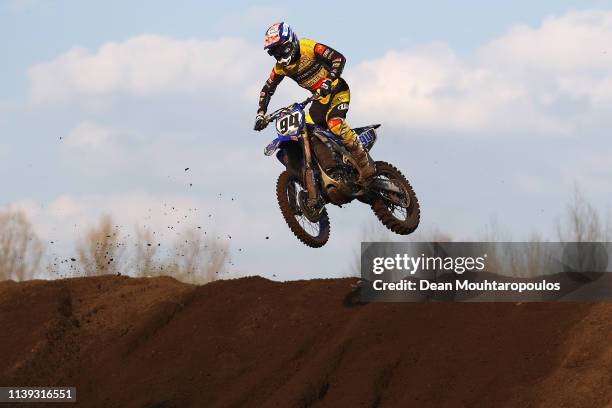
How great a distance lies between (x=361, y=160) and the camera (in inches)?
559

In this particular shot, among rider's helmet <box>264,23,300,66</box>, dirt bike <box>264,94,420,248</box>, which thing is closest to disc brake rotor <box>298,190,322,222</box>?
dirt bike <box>264,94,420,248</box>

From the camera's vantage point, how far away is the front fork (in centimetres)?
1353

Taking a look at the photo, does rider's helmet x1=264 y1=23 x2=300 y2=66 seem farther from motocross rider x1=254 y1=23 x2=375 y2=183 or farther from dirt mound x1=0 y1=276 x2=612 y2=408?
dirt mound x1=0 y1=276 x2=612 y2=408

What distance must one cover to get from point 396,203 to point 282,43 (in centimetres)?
330

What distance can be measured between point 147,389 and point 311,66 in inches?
250

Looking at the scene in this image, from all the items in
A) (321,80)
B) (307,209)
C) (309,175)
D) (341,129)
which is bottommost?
(307,209)

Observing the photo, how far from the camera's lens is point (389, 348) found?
50.0 ft

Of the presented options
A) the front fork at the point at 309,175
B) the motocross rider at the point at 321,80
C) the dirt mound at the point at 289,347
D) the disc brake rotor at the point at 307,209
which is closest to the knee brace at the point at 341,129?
the motocross rider at the point at 321,80

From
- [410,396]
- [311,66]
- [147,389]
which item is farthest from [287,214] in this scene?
[147,389]

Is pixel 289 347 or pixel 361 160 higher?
pixel 361 160

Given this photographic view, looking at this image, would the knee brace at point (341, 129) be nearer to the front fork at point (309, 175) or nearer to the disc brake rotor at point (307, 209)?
the front fork at point (309, 175)

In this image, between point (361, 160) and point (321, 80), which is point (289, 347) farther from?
point (321, 80)

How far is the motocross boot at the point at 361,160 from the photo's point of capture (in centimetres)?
1416

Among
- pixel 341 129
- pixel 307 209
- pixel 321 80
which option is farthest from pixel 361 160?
pixel 321 80
